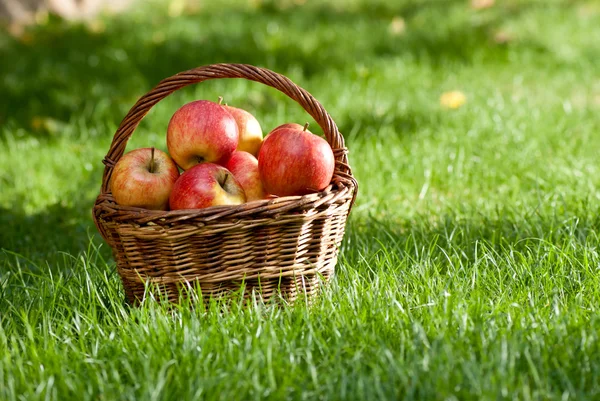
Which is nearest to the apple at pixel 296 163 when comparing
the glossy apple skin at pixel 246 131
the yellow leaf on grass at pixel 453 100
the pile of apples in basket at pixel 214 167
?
the pile of apples in basket at pixel 214 167

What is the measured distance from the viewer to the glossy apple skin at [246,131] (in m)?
2.57

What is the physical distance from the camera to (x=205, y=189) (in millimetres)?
2186

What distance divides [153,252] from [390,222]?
1.16m

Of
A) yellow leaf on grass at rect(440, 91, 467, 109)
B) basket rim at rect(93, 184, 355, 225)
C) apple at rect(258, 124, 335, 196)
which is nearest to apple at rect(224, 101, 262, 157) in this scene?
apple at rect(258, 124, 335, 196)

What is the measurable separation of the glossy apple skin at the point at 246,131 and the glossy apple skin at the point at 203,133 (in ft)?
0.50

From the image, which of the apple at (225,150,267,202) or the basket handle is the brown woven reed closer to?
the basket handle

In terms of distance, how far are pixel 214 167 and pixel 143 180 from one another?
22 cm

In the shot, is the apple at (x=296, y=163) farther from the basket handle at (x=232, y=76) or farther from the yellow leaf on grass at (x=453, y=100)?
the yellow leaf on grass at (x=453, y=100)

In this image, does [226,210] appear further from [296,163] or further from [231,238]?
[296,163]

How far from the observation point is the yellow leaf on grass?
4531 millimetres

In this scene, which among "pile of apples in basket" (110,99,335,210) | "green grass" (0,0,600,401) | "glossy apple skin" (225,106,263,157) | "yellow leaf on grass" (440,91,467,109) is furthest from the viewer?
"yellow leaf on grass" (440,91,467,109)

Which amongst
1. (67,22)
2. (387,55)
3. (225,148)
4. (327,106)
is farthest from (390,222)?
(67,22)

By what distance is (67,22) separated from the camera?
6973mm

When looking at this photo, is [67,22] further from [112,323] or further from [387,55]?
[112,323]
